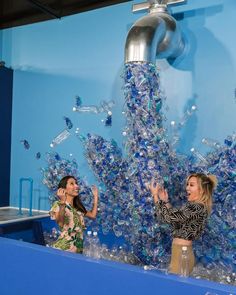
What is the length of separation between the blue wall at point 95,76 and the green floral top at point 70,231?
114cm

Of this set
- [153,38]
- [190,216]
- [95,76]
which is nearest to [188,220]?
[190,216]

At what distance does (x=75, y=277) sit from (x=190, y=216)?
0.71 metres

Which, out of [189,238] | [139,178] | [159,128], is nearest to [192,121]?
[159,128]

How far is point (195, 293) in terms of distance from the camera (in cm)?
145

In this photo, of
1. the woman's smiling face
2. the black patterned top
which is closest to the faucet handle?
the woman's smiling face

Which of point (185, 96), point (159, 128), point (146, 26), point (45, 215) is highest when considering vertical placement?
point (146, 26)

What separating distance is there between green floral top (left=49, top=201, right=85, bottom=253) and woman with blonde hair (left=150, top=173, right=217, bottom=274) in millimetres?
591

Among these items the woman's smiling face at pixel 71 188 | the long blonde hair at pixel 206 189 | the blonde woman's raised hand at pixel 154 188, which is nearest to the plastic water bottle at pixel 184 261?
the long blonde hair at pixel 206 189

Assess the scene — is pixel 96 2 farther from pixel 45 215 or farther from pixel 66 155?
pixel 45 215

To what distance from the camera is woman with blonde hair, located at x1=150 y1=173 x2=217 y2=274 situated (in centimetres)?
210

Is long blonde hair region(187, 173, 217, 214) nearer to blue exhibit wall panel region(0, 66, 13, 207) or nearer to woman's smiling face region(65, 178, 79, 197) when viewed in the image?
woman's smiling face region(65, 178, 79, 197)

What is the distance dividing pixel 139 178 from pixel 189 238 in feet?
2.06

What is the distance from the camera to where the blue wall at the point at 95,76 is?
10.0ft

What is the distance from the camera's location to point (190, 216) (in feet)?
6.86
